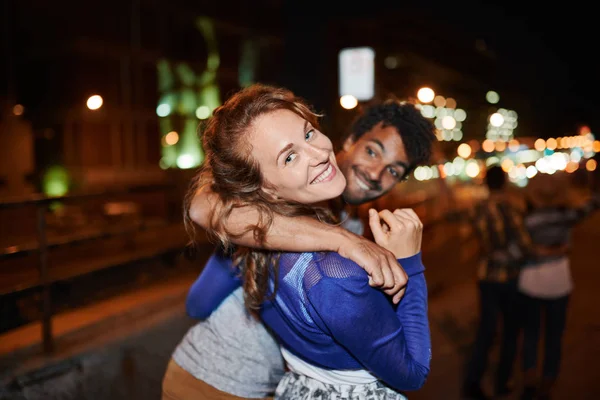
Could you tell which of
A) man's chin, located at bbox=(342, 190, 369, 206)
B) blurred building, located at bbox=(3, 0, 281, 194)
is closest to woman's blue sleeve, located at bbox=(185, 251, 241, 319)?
man's chin, located at bbox=(342, 190, 369, 206)

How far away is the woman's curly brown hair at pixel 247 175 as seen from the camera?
1.33 metres

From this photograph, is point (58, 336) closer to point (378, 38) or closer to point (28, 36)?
point (28, 36)

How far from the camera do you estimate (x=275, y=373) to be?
1.69 m

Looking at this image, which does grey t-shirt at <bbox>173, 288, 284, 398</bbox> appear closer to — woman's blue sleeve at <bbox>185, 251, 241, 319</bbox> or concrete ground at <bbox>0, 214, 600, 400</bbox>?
woman's blue sleeve at <bbox>185, 251, 241, 319</bbox>

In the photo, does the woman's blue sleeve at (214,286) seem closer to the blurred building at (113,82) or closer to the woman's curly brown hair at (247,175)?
the woman's curly brown hair at (247,175)

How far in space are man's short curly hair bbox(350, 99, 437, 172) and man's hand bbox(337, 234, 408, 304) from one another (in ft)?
2.92

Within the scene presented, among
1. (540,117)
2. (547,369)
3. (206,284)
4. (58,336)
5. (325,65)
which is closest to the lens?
(206,284)

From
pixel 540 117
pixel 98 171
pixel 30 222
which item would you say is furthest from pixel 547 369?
pixel 540 117

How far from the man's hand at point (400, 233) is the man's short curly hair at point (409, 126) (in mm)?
740

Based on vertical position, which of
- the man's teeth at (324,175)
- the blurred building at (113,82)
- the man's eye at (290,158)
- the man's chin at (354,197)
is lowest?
the man's chin at (354,197)

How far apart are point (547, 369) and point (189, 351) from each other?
3366 millimetres

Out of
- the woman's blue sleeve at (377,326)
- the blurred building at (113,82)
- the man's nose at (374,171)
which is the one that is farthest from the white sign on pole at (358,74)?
the woman's blue sleeve at (377,326)

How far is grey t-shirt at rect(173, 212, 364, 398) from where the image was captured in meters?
1.61

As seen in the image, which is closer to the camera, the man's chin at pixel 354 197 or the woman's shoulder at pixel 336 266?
the woman's shoulder at pixel 336 266
